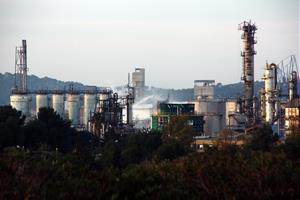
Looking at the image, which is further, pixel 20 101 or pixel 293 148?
pixel 20 101

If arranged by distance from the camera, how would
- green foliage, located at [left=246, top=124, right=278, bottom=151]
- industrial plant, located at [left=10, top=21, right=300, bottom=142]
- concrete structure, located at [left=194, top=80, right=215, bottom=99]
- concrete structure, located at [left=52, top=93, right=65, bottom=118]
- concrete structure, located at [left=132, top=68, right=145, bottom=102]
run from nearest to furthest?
1. green foliage, located at [left=246, top=124, right=278, bottom=151]
2. industrial plant, located at [left=10, top=21, right=300, bottom=142]
3. concrete structure, located at [left=52, top=93, right=65, bottom=118]
4. concrete structure, located at [left=194, top=80, right=215, bottom=99]
5. concrete structure, located at [left=132, top=68, right=145, bottom=102]

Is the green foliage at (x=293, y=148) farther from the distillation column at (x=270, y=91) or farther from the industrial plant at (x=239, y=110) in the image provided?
the distillation column at (x=270, y=91)

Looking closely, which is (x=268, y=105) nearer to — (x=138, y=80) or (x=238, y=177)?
(x=238, y=177)

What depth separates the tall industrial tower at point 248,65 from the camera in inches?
2159

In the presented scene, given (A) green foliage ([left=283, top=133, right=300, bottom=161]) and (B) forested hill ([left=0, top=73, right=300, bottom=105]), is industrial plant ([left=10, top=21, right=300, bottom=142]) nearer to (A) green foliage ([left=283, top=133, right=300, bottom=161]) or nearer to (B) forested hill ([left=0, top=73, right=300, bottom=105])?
(A) green foliage ([left=283, top=133, right=300, bottom=161])

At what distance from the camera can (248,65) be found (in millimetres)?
54906

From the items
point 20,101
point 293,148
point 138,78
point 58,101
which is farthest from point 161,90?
point 293,148

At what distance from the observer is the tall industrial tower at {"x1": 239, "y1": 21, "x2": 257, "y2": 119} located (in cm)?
5484

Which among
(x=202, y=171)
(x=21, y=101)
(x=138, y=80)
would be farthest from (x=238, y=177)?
(x=138, y=80)

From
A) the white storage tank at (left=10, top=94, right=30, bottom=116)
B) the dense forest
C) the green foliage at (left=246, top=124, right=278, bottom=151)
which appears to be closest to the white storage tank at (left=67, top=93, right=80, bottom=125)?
the white storage tank at (left=10, top=94, right=30, bottom=116)

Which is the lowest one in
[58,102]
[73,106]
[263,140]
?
[263,140]

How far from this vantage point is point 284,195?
20.3 metres

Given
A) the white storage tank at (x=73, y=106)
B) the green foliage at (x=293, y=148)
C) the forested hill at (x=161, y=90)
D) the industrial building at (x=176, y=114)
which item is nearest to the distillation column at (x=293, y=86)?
the industrial building at (x=176, y=114)

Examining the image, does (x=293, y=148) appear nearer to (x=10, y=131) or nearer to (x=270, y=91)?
(x=10, y=131)
